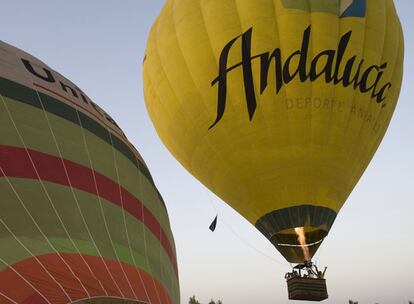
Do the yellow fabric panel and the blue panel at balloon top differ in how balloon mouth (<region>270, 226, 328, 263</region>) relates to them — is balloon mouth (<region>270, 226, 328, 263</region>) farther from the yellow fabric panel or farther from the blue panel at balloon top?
the blue panel at balloon top

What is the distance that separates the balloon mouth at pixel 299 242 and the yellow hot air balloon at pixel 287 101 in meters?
0.03

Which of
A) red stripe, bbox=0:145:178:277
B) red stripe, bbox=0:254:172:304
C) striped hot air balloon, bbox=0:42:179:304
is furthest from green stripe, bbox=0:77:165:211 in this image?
red stripe, bbox=0:254:172:304

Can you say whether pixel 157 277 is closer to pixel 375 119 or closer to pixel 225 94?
pixel 225 94

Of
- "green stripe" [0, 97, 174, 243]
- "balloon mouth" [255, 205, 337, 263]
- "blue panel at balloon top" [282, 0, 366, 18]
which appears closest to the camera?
"green stripe" [0, 97, 174, 243]

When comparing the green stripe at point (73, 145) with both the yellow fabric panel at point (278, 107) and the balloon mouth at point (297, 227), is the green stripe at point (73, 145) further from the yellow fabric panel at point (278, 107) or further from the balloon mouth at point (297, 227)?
the yellow fabric panel at point (278, 107)

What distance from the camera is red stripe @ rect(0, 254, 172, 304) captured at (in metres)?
5.64

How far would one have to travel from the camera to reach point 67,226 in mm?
6898

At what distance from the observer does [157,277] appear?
8.29m

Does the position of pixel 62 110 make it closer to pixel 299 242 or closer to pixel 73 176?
pixel 73 176

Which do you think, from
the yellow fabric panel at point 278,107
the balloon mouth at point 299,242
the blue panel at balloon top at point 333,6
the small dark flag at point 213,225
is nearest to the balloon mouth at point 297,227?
the balloon mouth at point 299,242

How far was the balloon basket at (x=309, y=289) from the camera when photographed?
40.4 ft

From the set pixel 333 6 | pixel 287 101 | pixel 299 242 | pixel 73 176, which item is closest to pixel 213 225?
pixel 299 242

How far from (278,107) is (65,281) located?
813 cm

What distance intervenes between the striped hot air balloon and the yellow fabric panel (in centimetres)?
388
